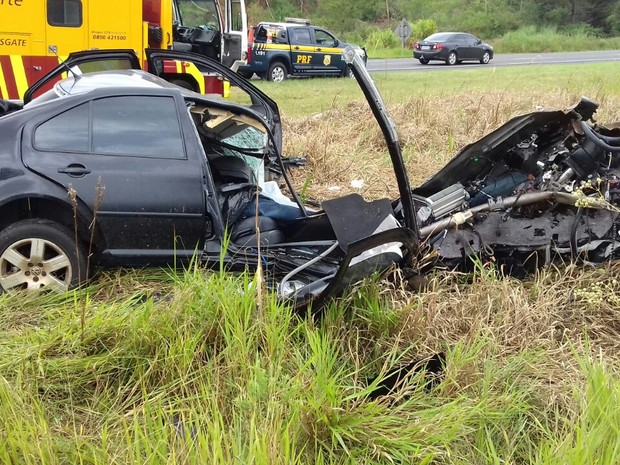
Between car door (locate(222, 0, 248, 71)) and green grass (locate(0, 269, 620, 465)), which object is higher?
car door (locate(222, 0, 248, 71))

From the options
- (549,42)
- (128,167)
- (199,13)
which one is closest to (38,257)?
(128,167)

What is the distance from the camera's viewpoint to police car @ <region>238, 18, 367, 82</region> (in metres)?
18.0

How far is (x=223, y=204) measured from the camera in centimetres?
445

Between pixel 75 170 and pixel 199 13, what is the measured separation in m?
10.4

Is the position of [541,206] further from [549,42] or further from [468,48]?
[549,42]

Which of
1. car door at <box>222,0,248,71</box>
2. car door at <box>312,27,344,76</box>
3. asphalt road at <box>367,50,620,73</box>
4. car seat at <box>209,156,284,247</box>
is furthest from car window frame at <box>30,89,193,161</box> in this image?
asphalt road at <box>367,50,620,73</box>

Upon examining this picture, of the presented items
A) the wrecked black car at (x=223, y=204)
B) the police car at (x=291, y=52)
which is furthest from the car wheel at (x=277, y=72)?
the wrecked black car at (x=223, y=204)

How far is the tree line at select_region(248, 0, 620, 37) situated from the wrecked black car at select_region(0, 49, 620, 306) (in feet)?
106

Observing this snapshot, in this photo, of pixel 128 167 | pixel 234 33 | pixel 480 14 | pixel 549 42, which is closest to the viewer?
pixel 128 167

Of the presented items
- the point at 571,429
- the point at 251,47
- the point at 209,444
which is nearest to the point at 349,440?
the point at 209,444

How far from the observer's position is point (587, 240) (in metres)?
3.96

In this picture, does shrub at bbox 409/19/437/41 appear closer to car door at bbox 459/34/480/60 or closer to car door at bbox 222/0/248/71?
car door at bbox 459/34/480/60

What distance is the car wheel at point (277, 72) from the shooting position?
1839cm

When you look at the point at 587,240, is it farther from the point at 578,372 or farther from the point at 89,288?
the point at 89,288
